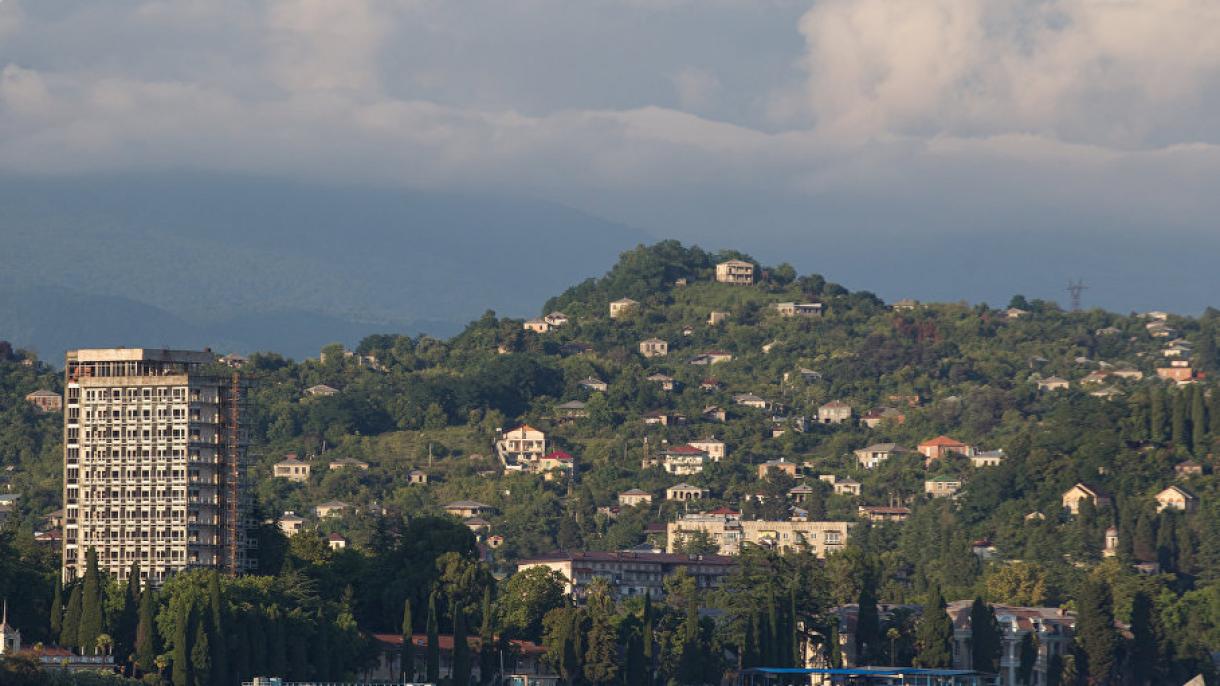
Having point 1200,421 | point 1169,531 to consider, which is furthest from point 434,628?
point 1200,421

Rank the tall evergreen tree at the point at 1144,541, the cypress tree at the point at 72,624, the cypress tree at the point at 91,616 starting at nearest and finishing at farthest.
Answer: the cypress tree at the point at 91,616 < the cypress tree at the point at 72,624 < the tall evergreen tree at the point at 1144,541

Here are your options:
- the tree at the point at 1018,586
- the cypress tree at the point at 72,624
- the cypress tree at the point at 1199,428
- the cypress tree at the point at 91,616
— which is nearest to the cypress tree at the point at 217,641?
the cypress tree at the point at 91,616

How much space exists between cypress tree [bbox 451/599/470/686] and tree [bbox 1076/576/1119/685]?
3494cm

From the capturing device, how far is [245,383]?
12375cm

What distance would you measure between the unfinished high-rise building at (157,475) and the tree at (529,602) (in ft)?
42.5

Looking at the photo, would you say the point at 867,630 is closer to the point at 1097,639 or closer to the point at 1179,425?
the point at 1097,639

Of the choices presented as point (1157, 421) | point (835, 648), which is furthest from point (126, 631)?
point (1157, 421)

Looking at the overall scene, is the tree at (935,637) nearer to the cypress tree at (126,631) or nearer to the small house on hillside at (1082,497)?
the cypress tree at (126,631)

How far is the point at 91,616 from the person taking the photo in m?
105

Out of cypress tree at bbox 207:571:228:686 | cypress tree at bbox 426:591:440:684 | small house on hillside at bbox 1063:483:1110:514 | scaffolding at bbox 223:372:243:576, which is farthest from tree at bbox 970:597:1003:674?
small house on hillside at bbox 1063:483:1110:514

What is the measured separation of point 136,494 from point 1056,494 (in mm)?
73289

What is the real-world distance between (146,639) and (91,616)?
10.0 feet

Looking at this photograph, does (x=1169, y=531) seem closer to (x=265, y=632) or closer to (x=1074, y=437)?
(x=1074, y=437)

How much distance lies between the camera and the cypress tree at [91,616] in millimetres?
104250
